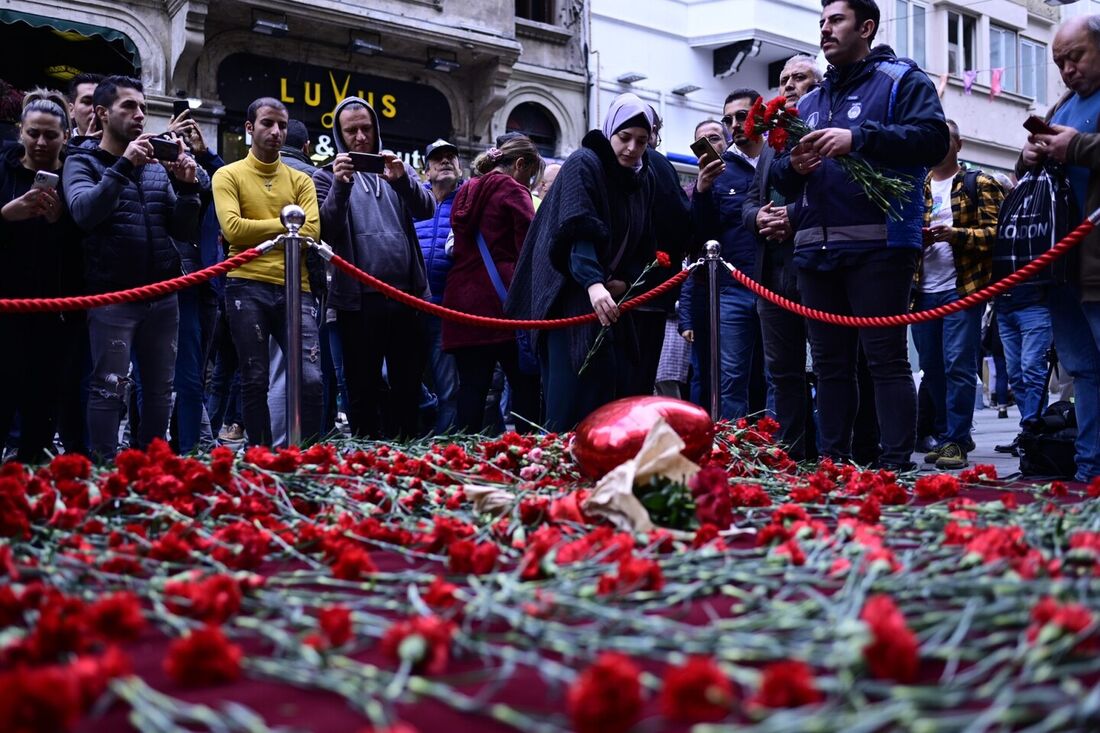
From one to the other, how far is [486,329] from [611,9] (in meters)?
13.3

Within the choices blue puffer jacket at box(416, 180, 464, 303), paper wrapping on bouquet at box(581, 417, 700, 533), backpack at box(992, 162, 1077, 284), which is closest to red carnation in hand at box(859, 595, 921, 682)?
paper wrapping on bouquet at box(581, 417, 700, 533)

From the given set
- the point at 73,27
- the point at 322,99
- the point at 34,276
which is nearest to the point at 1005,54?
the point at 322,99

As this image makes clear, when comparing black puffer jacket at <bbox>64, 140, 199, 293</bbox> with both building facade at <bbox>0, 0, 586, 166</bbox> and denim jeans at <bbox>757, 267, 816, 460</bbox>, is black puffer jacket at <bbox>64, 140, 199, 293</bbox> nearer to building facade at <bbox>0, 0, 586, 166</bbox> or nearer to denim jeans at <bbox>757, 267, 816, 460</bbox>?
denim jeans at <bbox>757, 267, 816, 460</bbox>

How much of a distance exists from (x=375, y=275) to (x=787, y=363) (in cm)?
196

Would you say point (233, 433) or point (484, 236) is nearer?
point (484, 236)

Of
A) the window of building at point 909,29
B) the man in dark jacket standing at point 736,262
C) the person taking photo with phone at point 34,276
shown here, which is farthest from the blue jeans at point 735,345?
the window of building at point 909,29

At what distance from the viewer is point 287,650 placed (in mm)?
1729

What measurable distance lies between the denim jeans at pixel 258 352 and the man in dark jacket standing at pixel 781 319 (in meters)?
2.03

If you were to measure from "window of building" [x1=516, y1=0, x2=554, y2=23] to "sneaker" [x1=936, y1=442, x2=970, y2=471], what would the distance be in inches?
500

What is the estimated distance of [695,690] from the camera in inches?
51.7

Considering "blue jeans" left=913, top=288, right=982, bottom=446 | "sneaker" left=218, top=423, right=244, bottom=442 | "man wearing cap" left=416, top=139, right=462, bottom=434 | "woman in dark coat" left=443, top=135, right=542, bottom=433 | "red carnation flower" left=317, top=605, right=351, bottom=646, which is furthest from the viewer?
"sneaker" left=218, top=423, right=244, bottom=442

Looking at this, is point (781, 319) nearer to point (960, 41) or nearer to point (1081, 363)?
point (1081, 363)

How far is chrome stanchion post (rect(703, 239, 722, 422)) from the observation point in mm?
5562

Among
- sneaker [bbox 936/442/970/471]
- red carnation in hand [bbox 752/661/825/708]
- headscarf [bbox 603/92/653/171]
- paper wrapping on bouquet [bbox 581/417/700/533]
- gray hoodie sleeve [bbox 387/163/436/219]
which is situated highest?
headscarf [bbox 603/92/653/171]
